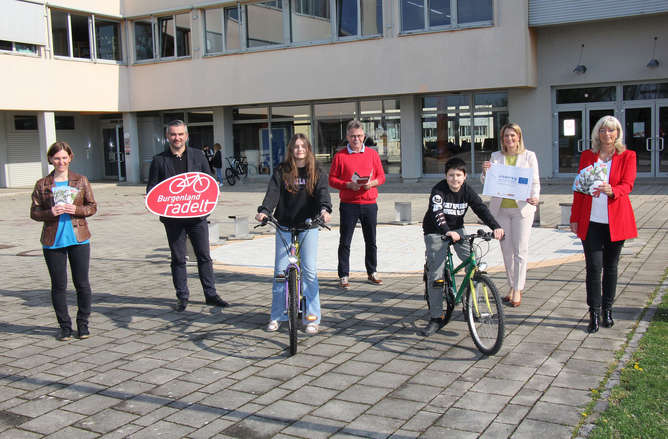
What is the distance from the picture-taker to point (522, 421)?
4035mm

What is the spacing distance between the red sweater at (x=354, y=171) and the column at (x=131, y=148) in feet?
78.9

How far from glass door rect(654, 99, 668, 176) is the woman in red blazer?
16.9 m

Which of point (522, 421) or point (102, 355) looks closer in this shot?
point (522, 421)

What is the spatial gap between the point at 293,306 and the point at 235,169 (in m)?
23.3

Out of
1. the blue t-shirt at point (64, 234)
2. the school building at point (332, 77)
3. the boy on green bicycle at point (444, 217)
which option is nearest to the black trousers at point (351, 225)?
the boy on green bicycle at point (444, 217)

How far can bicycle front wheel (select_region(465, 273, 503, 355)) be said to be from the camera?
5188 millimetres

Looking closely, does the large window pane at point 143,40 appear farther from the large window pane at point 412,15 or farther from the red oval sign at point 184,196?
the red oval sign at point 184,196

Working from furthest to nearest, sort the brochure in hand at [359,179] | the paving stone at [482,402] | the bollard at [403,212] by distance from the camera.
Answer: the bollard at [403,212], the brochure in hand at [359,179], the paving stone at [482,402]

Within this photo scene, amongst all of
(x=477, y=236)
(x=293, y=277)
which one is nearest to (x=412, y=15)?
(x=477, y=236)

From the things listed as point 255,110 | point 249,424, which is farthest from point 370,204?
point 255,110

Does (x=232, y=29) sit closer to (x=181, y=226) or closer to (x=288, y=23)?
(x=288, y=23)

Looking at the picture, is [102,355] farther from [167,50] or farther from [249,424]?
[167,50]

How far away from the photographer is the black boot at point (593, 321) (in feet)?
18.9

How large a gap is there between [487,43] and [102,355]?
18.2m
